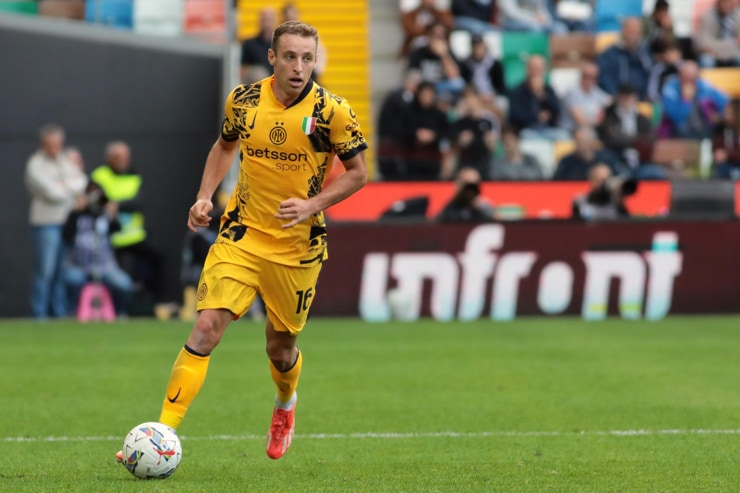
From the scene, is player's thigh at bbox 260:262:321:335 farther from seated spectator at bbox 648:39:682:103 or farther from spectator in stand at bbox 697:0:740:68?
spectator in stand at bbox 697:0:740:68

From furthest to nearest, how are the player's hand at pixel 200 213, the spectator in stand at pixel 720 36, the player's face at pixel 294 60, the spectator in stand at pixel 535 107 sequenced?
the spectator in stand at pixel 720 36
the spectator in stand at pixel 535 107
the player's hand at pixel 200 213
the player's face at pixel 294 60

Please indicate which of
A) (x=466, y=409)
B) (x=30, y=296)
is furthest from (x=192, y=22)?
(x=466, y=409)

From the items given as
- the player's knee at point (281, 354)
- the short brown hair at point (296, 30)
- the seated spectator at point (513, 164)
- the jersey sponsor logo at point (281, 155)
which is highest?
the short brown hair at point (296, 30)

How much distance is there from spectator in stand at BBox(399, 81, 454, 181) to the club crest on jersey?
11.6 m

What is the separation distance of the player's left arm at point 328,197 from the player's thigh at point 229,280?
337 millimetres

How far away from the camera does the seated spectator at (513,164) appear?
752 inches

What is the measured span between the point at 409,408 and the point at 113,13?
1251 centimetres

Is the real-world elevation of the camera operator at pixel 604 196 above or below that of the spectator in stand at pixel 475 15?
below

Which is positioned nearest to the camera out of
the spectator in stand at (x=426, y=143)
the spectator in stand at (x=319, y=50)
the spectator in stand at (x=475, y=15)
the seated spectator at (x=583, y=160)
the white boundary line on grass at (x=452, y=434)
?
the white boundary line on grass at (x=452, y=434)

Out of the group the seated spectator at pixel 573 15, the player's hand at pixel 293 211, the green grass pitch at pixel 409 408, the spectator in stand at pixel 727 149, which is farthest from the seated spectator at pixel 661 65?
the player's hand at pixel 293 211

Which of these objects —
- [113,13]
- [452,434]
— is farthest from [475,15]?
[452,434]

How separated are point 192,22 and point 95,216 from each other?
3.95m

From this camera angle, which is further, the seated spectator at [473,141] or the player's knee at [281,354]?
the seated spectator at [473,141]

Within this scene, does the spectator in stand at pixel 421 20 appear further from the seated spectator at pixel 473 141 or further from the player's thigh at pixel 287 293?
the player's thigh at pixel 287 293
